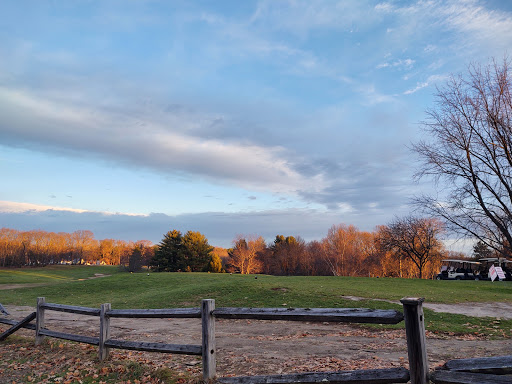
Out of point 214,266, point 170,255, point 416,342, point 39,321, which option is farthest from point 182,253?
point 416,342

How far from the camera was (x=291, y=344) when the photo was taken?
9266mm

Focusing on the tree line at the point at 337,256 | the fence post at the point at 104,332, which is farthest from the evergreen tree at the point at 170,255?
the fence post at the point at 104,332

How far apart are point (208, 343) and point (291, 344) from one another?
3656 mm

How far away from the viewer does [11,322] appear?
1183 centimetres

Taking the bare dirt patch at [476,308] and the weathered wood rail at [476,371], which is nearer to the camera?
the weathered wood rail at [476,371]

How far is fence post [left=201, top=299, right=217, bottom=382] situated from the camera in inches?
246

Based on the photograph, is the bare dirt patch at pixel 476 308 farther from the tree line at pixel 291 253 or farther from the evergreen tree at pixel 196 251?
the evergreen tree at pixel 196 251

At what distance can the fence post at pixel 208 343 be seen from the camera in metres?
6.26

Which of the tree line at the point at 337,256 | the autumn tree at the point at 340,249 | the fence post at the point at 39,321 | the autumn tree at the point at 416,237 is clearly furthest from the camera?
the autumn tree at the point at 340,249

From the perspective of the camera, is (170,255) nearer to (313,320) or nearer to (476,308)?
(476,308)

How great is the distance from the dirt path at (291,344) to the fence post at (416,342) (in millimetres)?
3026

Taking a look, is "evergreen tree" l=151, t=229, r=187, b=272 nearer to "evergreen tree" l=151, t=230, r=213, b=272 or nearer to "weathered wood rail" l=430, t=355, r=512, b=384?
"evergreen tree" l=151, t=230, r=213, b=272

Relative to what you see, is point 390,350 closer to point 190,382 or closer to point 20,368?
point 190,382

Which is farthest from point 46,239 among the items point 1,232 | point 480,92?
point 480,92
